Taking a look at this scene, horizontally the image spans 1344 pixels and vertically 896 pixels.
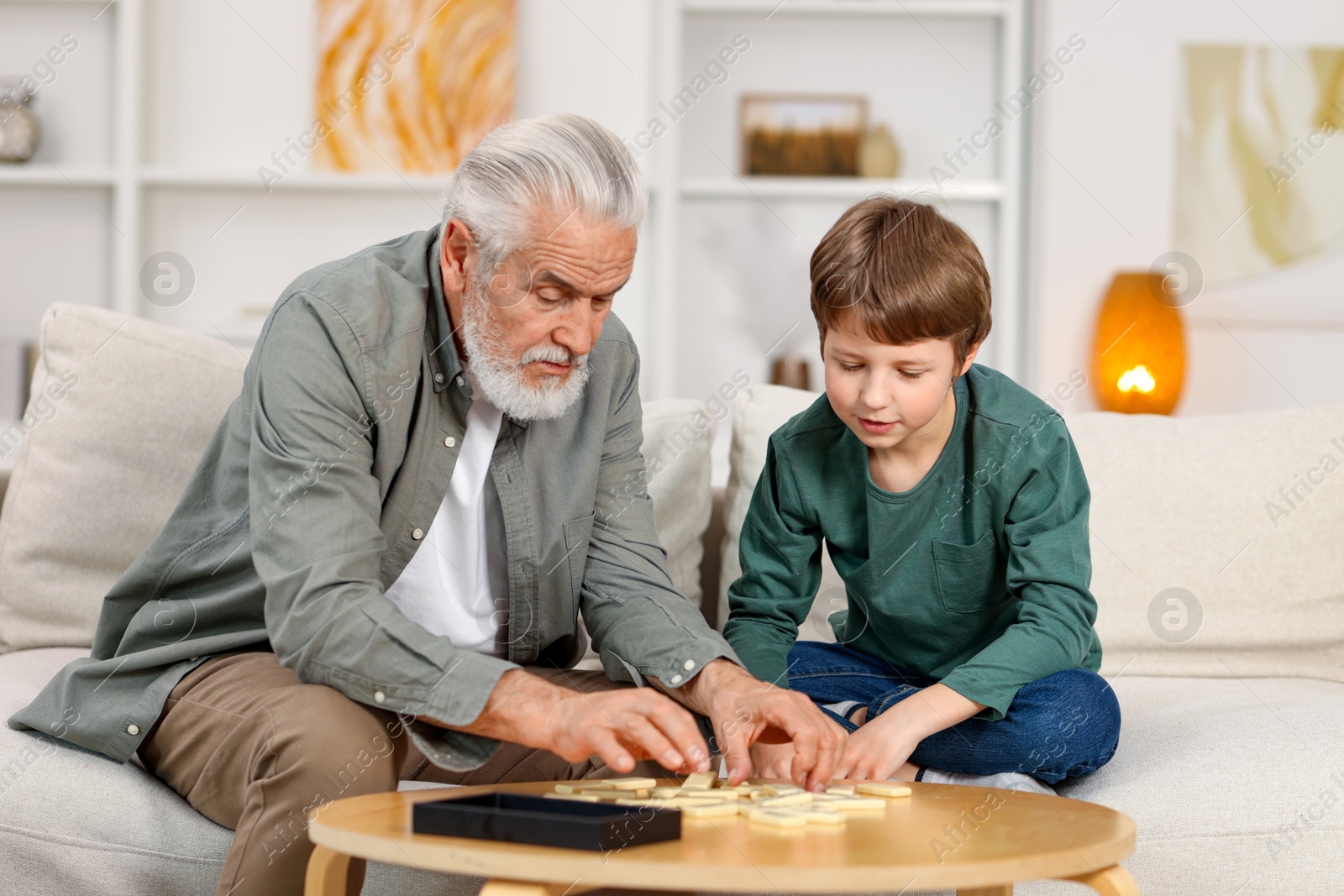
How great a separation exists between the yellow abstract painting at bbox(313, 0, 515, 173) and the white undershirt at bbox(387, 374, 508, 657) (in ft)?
6.39

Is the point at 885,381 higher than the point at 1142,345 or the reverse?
the reverse

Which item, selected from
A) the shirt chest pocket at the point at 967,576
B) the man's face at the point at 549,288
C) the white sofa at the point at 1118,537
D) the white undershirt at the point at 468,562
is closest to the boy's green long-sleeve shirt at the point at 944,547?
the shirt chest pocket at the point at 967,576

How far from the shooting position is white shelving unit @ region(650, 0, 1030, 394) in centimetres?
338

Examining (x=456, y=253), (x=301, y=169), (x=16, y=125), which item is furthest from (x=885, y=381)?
(x=16, y=125)

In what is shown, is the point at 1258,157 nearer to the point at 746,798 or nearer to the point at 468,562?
the point at 468,562

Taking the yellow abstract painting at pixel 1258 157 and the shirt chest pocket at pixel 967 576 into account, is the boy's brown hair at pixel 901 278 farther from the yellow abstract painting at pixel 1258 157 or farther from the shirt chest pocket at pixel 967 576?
the yellow abstract painting at pixel 1258 157

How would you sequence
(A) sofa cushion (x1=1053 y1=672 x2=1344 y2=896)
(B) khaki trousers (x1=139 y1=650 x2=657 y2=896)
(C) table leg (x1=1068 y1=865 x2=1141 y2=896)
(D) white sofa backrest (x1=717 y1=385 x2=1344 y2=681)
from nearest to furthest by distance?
(C) table leg (x1=1068 y1=865 x2=1141 y2=896) < (B) khaki trousers (x1=139 y1=650 x2=657 y2=896) < (A) sofa cushion (x1=1053 y1=672 x2=1344 y2=896) < (D) white sofa backrest (x1=717 y1=385 x2=1344 y2=681)

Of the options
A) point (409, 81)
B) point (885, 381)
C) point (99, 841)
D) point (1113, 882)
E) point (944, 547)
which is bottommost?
point (99, 841)

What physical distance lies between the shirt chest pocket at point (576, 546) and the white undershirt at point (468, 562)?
8 cm

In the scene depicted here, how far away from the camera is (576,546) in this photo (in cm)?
159

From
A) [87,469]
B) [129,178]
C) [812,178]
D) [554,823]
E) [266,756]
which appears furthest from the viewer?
[812,178]

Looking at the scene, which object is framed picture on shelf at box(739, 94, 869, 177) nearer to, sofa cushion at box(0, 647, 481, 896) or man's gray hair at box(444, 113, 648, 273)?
man's gray hair at box(444, 113, 648, 273)

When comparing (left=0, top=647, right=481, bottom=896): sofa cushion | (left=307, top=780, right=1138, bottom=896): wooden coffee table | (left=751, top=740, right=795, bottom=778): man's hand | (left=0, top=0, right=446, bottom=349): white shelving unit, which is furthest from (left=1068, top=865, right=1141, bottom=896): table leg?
(left=0, top=0, right=446, bottom=349): white shelving unit

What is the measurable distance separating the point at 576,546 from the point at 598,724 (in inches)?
18.8
